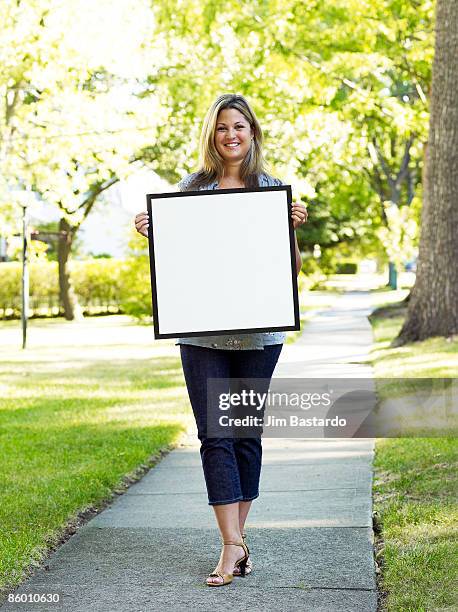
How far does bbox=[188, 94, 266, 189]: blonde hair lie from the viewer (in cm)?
491

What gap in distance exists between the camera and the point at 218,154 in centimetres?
495

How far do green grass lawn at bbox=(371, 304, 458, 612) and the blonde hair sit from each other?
1820 mm

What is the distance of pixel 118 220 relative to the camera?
1895 inches

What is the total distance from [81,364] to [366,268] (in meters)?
71.4

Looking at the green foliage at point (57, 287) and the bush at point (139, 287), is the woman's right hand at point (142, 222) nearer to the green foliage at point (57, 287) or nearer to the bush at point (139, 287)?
the bush at point (139, 287)

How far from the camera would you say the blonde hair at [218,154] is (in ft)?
16.1

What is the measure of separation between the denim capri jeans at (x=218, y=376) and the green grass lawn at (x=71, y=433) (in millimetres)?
983

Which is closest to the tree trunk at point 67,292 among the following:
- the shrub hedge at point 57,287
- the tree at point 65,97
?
the shrub hedge at point 57,287

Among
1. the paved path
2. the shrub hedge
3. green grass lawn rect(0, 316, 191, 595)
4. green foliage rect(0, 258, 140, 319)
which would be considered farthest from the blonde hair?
green foliage rect(0, 258, 140, 319)

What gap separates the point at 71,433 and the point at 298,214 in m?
5.09

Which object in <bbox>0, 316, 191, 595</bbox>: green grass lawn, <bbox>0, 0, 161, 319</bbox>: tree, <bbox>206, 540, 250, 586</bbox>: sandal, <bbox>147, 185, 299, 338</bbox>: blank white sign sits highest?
<bbox>0, 0, 161, 319</bbox>: tree

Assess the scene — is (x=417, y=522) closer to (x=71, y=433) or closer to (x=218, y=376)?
(x=218, y=376)

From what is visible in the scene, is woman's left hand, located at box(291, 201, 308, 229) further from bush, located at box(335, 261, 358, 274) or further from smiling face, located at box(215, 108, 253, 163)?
bush, located at box(335, 261, 358, 274)

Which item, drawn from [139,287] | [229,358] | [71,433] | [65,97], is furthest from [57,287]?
[229,358]
